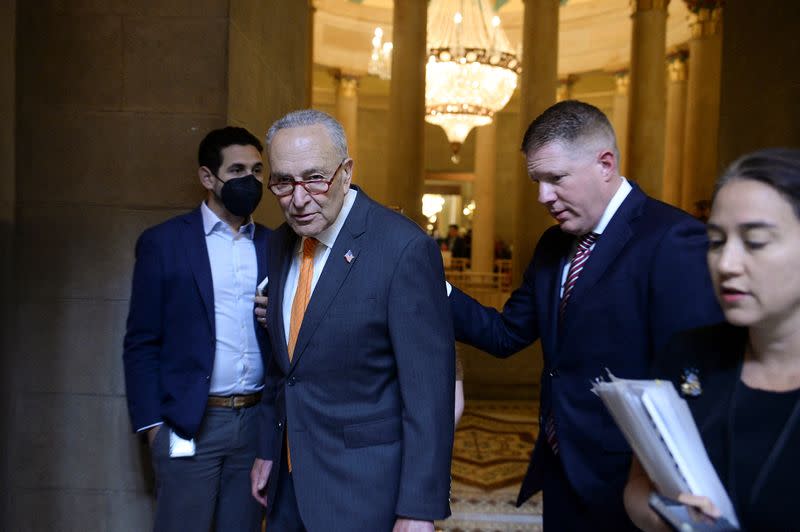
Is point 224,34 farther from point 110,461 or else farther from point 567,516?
point 567,516

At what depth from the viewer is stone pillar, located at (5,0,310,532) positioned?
3438mm

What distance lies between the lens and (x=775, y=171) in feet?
3.84

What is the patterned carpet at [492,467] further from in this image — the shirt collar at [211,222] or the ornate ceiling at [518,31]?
the ornate ceiling at [518,31]

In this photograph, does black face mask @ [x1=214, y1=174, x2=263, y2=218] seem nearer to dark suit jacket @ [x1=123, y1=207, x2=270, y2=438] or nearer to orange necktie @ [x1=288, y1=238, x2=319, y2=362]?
dark suit jacket @ [x1=123, y1=207, x2=270, y2=438]

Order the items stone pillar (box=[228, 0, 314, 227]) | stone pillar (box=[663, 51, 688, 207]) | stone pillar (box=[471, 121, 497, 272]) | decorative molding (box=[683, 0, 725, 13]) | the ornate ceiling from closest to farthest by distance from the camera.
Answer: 1. stone pillar (box=[228, 0, 314, 227])
2. decorative molding (box=[683, 0, 725, 13])
3. stone pillar (box=[663, 51, 688, 207])
4. the ornate ceiling
5. stone pillar (box=[471, 121, 497, 272])

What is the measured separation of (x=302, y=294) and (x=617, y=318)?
988mm

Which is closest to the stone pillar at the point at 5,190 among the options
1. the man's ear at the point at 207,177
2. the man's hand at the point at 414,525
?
the man's ear at the point at 207,177

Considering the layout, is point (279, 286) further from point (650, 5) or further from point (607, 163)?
point (650, 5)

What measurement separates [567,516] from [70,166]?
2.84m

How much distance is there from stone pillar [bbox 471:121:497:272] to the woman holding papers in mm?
A: 16789

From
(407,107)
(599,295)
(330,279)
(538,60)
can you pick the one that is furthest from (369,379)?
(538,60)

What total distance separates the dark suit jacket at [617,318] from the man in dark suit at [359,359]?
0.41 m

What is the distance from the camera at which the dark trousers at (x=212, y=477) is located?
271 centimetres

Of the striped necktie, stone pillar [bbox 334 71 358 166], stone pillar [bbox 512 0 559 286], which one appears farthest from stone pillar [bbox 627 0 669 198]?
the striped necktie
